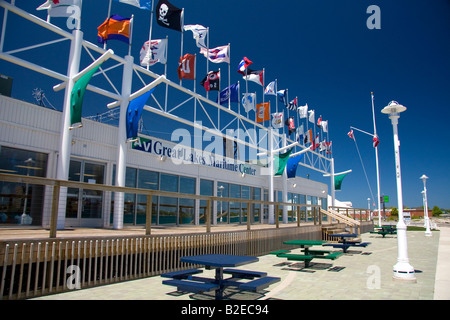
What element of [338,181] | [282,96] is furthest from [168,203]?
[338,181]

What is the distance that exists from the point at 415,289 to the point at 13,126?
11.7 meters

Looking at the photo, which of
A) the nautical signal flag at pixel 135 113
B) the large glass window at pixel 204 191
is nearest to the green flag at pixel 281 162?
the large glass window at pixel 204 191

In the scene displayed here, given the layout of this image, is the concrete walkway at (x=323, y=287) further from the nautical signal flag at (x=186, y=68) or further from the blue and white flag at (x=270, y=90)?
the blue and white flag at (x=270, y=90)

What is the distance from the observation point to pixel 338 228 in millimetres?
21422

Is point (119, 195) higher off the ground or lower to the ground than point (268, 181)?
lower

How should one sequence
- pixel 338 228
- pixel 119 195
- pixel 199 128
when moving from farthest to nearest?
pixel 338 228 → pixel 199 128 → pixel 119 195

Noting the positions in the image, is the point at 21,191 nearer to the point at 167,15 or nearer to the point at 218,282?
the point at 218,282

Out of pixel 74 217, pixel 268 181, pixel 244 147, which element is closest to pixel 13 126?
pixel 74 217

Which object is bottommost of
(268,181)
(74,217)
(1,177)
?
(74,217)

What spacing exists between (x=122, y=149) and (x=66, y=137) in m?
2.34

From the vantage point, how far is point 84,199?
1241cm

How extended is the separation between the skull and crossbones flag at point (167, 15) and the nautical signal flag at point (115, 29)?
2.50 m
